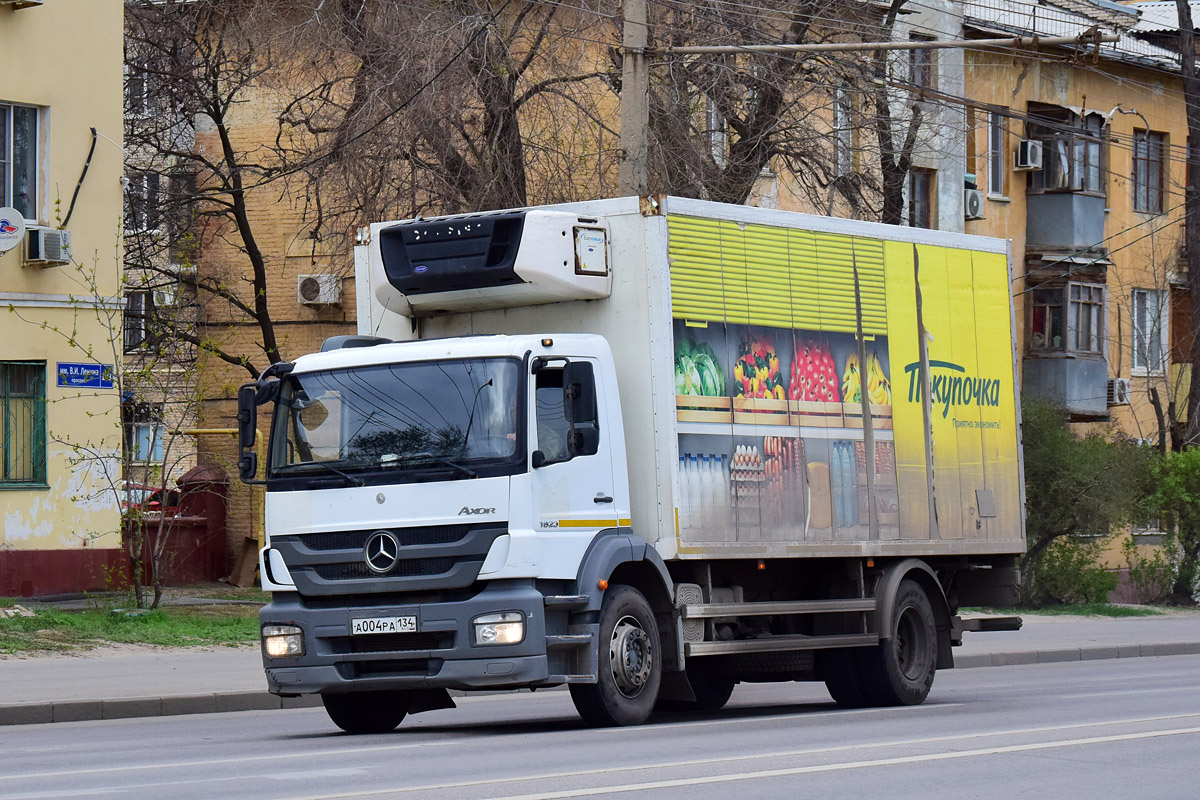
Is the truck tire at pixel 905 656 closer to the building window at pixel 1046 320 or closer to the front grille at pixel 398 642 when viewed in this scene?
the front grille at pixel 398 642

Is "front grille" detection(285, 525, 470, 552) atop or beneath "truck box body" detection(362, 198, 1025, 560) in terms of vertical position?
beneath

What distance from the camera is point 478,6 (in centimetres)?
2541

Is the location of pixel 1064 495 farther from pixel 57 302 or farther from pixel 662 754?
pixel 662 754

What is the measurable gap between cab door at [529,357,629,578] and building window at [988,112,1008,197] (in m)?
29.5

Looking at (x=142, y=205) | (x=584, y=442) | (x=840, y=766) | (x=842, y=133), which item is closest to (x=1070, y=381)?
(x=842, y=133)

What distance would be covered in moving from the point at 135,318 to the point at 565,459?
21567 millimetres

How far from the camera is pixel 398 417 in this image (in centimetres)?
1263

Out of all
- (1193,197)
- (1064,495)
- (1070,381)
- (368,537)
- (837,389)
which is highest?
(1193,197)

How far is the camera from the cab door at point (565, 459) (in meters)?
12.4

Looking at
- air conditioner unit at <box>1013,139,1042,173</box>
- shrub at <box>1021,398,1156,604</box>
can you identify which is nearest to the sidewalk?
shrub at <box>1021,398,1156,604</box>

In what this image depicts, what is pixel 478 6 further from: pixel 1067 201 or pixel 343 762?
pixel 1067 201

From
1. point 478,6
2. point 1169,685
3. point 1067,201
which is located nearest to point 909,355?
point 1169,685

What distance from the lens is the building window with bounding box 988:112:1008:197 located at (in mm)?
40719

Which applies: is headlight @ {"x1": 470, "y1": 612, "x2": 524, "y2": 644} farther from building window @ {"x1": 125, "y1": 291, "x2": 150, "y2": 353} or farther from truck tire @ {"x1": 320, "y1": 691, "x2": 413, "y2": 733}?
building window @ {"x1": 125, "y1": 291, "x2": 150, "y2": 353}
